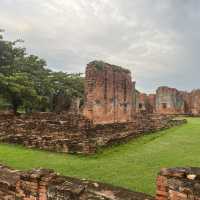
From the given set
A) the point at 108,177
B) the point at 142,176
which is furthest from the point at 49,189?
the point at 142,176

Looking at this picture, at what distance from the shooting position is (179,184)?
407cm

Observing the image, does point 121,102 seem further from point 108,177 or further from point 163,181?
point 163,181

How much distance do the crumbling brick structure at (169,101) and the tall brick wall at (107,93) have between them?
58.9 ft

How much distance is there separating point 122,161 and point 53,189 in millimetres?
3618

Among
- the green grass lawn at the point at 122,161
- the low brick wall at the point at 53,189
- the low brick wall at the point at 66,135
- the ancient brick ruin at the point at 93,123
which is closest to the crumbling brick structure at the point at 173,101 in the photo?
the ancient brick ruin at the point at 93,123

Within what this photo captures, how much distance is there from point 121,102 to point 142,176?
16.3 m

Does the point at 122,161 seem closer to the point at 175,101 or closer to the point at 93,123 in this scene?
the point at 93,123

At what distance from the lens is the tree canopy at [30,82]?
81.1ft

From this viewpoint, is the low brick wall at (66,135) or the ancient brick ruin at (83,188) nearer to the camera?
the ancient brick ruin at (83,188)

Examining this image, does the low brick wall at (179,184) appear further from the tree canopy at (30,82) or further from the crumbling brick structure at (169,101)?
the crumbling brick structure at (169,101)

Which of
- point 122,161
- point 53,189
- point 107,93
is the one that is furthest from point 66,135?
point 107,93

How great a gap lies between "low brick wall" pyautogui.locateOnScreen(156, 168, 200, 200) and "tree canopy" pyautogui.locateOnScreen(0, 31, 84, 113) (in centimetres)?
2044

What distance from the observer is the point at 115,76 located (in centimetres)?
2214

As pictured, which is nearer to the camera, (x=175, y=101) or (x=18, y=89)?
(x=18, y=89)
